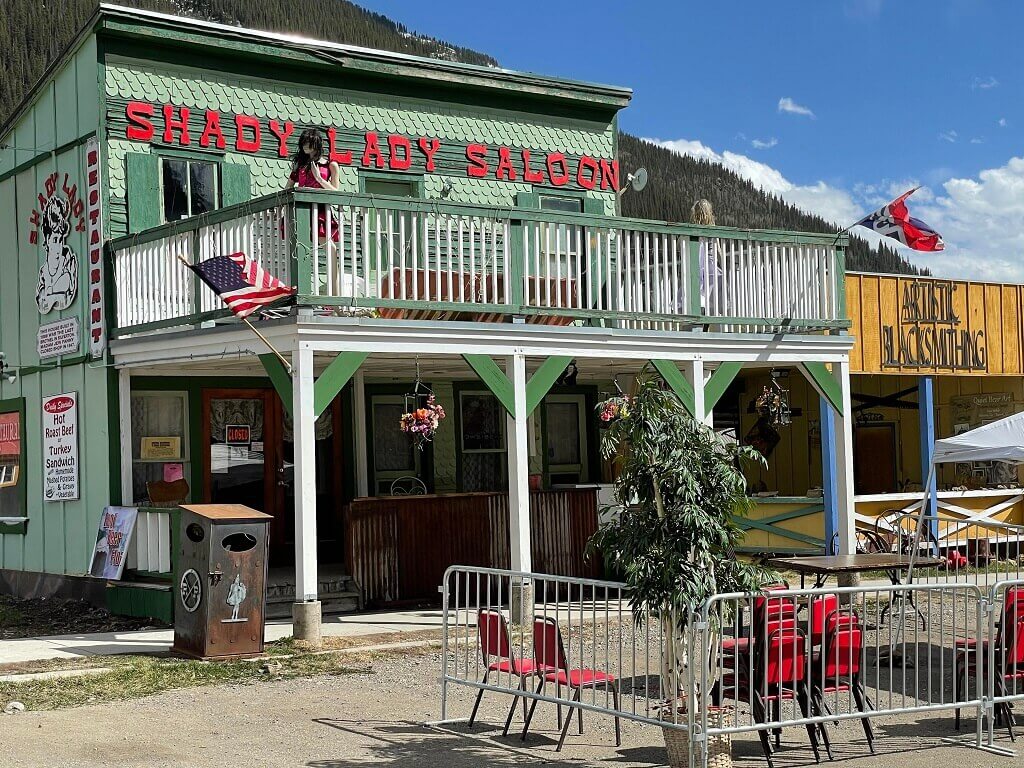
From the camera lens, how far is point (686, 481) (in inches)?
310

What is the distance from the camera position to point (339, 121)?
17.8 meters

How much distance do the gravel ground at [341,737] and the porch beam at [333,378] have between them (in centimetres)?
307

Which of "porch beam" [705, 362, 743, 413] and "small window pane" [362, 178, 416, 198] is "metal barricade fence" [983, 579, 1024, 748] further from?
"small window pane" [362, 178, 416, 198]

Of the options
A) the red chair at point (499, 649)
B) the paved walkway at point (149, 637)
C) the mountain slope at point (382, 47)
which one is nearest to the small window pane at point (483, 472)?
the paved walkway at point (149, 637)

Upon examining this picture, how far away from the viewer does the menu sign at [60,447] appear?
54.1 ft

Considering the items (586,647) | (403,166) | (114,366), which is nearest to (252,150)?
(403,166)

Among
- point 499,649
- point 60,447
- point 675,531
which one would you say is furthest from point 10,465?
point 675,531

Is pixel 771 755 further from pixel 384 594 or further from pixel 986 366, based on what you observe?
pixel 986 366

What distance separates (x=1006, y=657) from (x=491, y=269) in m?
7.25

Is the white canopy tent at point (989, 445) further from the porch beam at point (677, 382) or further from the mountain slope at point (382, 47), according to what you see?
the mountain slope at point (382, 47)

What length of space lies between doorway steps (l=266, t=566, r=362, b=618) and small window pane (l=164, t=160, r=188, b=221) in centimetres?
441

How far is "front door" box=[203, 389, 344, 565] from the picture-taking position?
1727 cm

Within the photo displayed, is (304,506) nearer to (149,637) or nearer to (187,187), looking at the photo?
(149,637)

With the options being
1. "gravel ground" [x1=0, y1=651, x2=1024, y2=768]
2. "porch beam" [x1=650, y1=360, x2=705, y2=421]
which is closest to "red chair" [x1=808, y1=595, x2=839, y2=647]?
"gravel ground" [x1=0, y1=651, x2=1024, y2=768]
